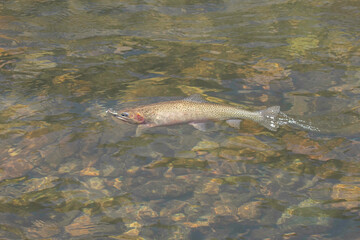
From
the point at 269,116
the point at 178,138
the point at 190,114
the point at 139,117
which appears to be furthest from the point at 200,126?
the point at 269,116

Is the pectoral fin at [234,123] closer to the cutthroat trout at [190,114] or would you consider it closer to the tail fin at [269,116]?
the cutthroat trout at [190,114]

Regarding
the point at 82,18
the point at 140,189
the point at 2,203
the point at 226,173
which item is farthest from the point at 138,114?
the point at 82,18

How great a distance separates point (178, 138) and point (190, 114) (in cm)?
48

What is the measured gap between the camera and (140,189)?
16.9ft

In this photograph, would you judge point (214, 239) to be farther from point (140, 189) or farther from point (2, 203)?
point (2, 203)

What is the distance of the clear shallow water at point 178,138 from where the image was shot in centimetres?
471

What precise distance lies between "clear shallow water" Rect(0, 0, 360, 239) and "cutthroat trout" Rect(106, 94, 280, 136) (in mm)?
224

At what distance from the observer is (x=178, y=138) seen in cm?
605

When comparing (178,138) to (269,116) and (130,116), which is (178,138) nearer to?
(130,116)

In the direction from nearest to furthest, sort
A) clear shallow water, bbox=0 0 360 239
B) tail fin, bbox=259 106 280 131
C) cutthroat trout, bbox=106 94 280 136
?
1. clear shallow water, bbox=0 0 360 239
2. cutthroat trout, bbox=106 94 280 136
3. tail fin, bbox=259 106 280 131

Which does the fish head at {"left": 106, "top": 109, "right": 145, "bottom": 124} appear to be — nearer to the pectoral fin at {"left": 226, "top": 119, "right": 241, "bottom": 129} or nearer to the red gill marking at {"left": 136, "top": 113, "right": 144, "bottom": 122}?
the red gill marking at {"left": 136, "top": 113, "right": 144, "bottom": 122}

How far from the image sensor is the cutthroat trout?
5832 millimetres

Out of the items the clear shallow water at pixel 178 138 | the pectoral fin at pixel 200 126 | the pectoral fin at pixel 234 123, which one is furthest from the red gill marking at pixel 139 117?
the pectoral fin at pixel 234 123

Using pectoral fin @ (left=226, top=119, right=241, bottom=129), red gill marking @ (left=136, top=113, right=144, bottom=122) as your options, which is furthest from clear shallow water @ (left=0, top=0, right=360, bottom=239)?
red gill marking @ (left=136, top=113, right=144, bottom=122)
